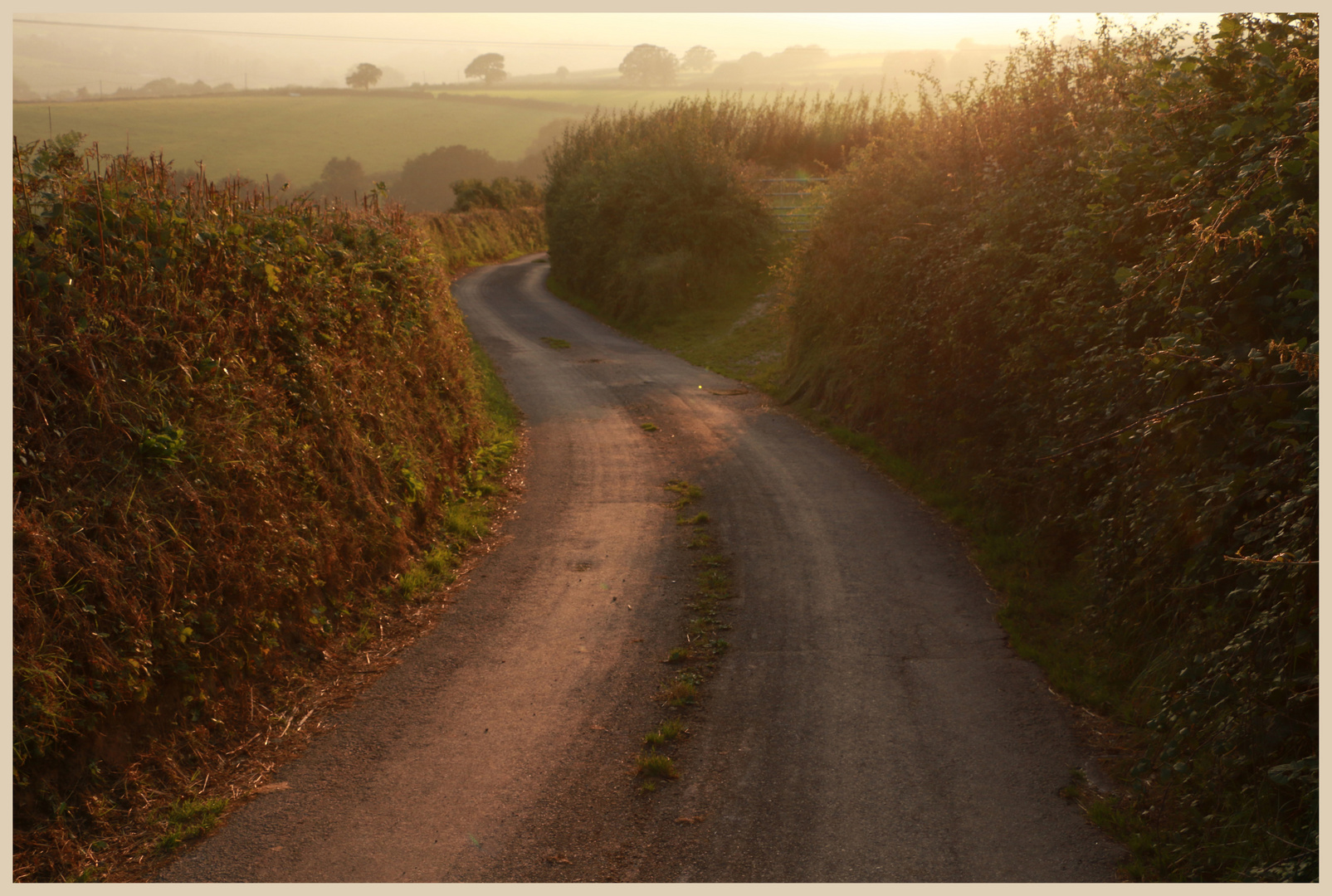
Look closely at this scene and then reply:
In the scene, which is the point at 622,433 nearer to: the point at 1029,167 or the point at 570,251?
the point at 1029,167

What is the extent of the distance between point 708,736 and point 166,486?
443cm

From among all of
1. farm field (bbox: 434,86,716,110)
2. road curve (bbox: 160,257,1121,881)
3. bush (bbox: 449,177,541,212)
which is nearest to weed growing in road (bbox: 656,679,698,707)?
road curve (bbox: 160,257,1121,881)

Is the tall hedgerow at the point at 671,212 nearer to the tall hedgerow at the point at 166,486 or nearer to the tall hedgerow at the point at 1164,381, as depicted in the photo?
the tall hedgerow at the point at 1164,381

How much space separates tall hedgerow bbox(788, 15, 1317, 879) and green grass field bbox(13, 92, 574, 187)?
38834 mm

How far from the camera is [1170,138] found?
775 cm

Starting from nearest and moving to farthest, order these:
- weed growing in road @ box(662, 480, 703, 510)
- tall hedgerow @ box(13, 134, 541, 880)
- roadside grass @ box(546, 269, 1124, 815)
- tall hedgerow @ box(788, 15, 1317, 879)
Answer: tall hedgerow @ box(788, 15, 1317, 879) → tall hedgerow @ box(13, 134, 541, 880) → roadside grass @ box(546, 269, 1124, 815) → weed growing in road @ box(662, 480, 703, 510)

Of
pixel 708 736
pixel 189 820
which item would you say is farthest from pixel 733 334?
pixel 189 820

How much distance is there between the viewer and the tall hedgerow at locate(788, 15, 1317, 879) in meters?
4.42

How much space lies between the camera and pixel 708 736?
241 inches

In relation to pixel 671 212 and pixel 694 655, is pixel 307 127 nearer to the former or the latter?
pixel 671 212

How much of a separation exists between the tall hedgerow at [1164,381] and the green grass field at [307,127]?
38834 millimetres

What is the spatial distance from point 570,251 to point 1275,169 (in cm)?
3442

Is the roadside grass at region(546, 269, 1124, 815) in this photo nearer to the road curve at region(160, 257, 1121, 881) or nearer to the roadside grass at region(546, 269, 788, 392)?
the road curve at region(160, 257, 1121, 881)

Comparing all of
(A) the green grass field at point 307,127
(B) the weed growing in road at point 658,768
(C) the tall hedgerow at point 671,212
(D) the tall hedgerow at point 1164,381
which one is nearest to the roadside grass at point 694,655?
(B) the weed growing in road at point 658,768
